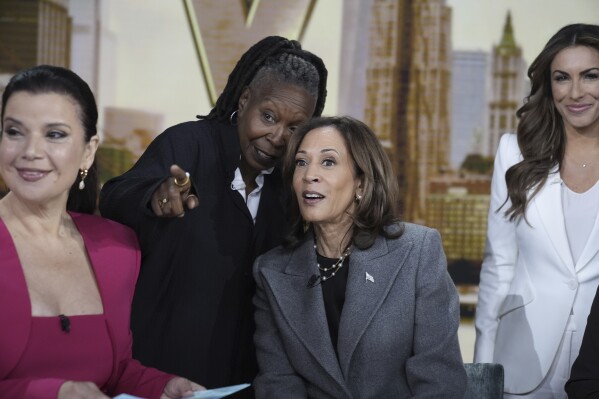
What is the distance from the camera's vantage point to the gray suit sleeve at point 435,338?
290 centimetres

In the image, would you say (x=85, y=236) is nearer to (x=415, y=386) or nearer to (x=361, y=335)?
(x=361, y=335)

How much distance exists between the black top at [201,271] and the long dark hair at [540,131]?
1001 mm

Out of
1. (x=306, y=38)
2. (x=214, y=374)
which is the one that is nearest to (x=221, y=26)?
(x=306, y=38)

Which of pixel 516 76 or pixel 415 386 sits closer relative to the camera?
pixel 415 386

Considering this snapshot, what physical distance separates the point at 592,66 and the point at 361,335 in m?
1.43

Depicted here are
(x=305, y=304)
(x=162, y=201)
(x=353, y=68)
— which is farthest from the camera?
(x=353, y=68)

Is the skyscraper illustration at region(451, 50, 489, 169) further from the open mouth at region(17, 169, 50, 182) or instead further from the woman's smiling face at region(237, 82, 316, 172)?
the open mouth at region(17, 169, 50, 182)

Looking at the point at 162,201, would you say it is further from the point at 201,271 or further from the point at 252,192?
the point at 252,192

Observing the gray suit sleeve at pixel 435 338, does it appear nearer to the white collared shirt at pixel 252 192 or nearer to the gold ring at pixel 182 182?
the white collared shirt at pixel 252 192

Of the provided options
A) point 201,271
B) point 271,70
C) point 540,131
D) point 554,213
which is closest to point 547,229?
point 554,213

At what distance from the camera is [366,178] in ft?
10.3

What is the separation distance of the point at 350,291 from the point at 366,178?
38cm

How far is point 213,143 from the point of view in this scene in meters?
3.21

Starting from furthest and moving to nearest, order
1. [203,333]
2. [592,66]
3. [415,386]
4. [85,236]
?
1. [592,66]
2. [203,333]
3. [415,386]
4. [85,236]
